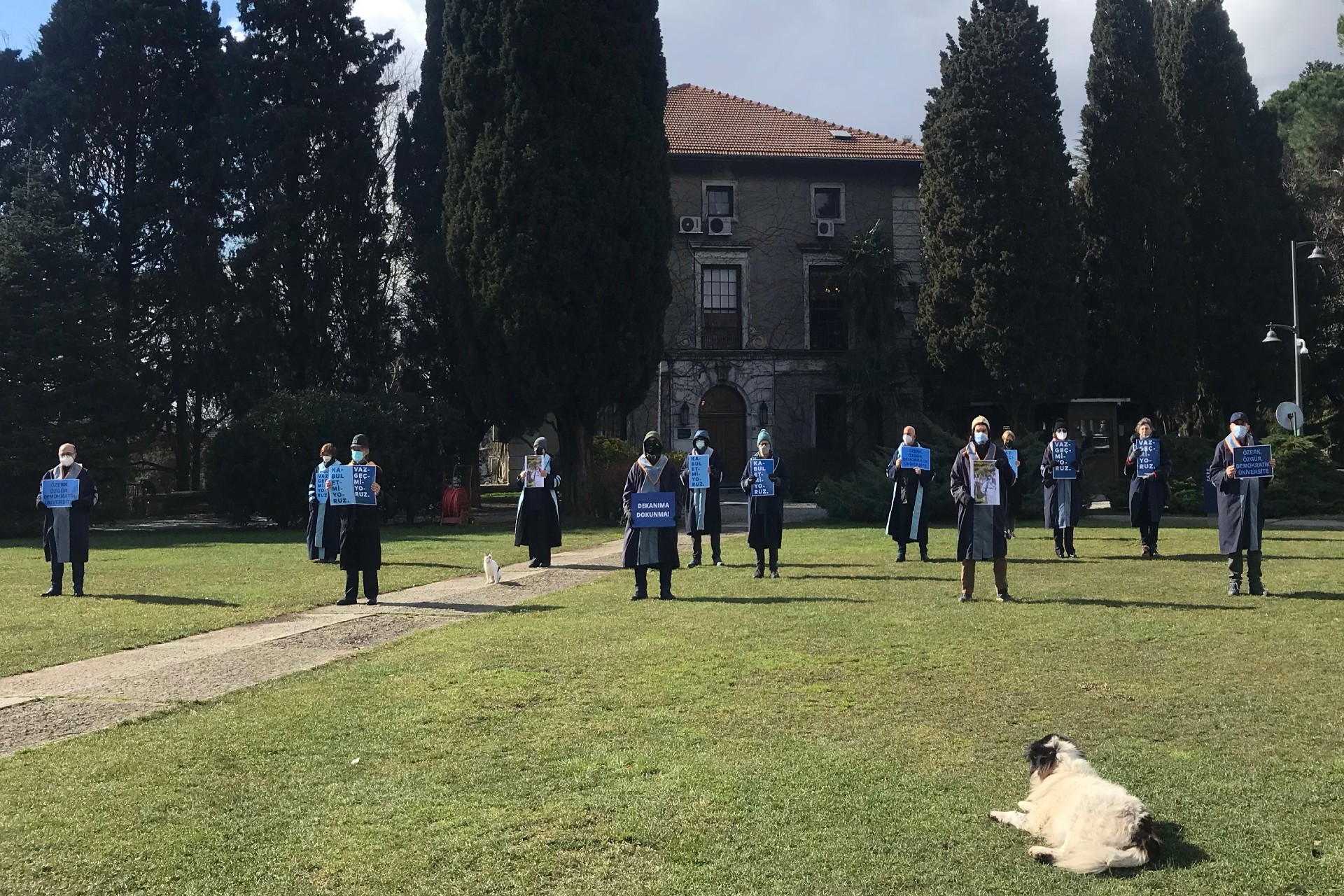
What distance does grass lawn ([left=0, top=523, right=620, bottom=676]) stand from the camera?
1136 cm

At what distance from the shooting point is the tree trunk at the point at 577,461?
30.3 m

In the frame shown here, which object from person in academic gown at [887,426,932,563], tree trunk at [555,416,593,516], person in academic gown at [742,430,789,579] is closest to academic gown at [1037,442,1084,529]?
person in academic gown at [887,426,932,563]

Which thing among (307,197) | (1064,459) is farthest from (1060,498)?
(307,197)

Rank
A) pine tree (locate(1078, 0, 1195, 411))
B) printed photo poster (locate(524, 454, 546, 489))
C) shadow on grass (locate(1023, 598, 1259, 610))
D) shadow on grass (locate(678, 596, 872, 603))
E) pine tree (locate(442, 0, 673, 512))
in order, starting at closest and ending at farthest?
shadow on grass (locate(1023, 598, 1259, 610)) < shadow on grass (locate(678, 596, 872, 603)) < printed photo poster (locate(524, 454, 546, 489)) < pine tree (locate(442, 0, 673, 512)) < pine tree (locate(1078, 0, 1195, 411))

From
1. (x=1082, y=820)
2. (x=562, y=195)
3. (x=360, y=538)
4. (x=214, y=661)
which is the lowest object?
(x=214, y=661)

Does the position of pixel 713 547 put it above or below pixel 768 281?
below

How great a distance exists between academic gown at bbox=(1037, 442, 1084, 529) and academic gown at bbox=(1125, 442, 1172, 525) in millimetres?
770

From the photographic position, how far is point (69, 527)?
1509cm

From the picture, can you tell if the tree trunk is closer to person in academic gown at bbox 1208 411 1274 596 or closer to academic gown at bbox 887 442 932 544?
academic gown at bbox 887 442 932 544

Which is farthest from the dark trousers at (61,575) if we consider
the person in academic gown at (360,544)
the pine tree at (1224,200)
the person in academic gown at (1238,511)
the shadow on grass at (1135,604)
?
the pine tree at (1224,200)

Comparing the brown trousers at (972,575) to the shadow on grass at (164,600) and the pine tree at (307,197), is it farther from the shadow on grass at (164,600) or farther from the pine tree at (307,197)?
the pine tree at (307,197)

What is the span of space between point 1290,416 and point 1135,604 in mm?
21509

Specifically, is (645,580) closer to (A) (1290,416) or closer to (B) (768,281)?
(A) (1290,416)

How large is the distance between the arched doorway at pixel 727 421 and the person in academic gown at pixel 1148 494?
2402 centimetres
